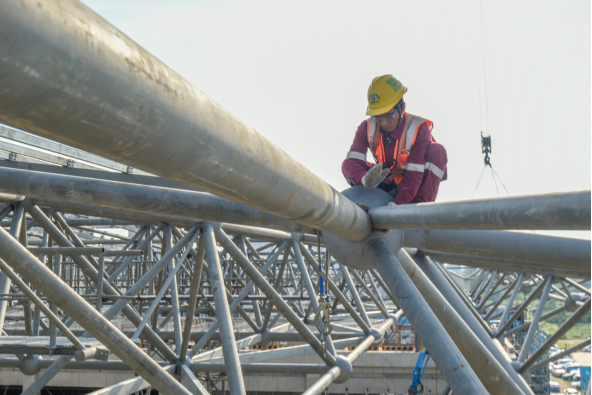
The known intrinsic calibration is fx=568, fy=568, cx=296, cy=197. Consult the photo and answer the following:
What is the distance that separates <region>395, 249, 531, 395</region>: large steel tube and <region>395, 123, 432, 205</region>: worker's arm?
1.89ft

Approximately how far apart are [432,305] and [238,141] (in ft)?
12.1

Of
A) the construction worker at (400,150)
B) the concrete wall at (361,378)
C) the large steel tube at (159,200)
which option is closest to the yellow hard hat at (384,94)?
the construction worker at (400,150)

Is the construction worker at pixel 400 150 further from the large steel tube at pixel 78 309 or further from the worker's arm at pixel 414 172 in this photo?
the large steel tube at pixel 78 309

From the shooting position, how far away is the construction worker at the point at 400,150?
5098 millimetres

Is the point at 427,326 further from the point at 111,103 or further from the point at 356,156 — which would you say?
the point at 111,103

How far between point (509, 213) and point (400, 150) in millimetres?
2560

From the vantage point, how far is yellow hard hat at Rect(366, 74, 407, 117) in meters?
5.18

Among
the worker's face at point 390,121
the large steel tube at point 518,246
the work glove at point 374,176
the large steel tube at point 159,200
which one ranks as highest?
the worker's face at point 390,121

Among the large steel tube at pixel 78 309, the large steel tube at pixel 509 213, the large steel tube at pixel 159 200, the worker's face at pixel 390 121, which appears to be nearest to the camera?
the large steel tube at pixel 509 213

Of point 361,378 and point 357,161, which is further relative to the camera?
point 361,378

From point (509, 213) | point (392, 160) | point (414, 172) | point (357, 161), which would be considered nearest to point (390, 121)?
point (392, 160)

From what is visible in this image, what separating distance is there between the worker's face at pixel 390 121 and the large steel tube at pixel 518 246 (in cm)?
130

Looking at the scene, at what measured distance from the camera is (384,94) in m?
5.19

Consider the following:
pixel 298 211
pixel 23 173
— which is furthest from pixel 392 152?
pixel 23 173
